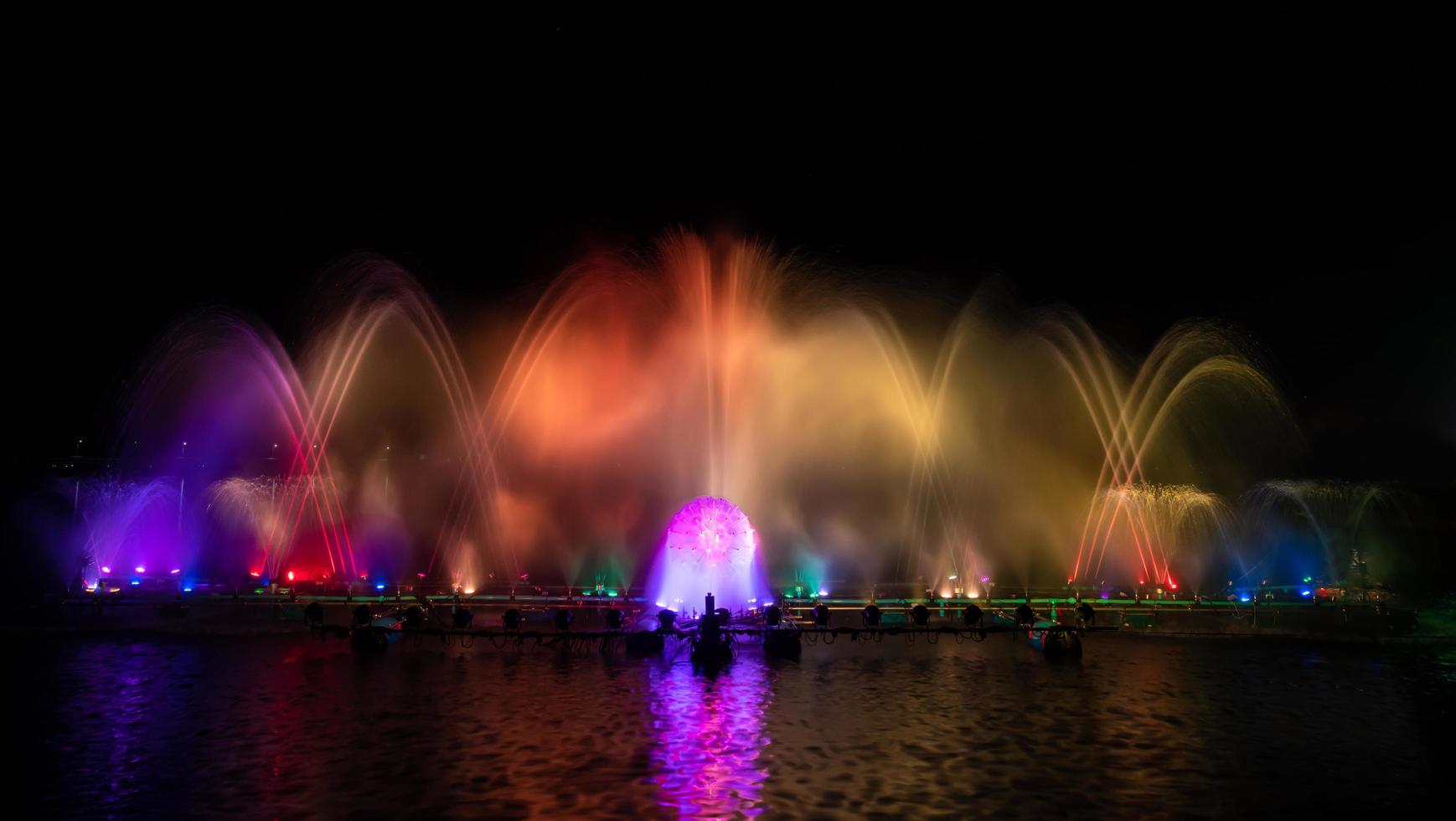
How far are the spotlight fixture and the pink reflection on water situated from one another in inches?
333

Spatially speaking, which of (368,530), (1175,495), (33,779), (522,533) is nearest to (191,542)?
(368,530)

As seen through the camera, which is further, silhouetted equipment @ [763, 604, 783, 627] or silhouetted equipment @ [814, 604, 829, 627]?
silhouetted equipment @ [814, 604, 829, 627]

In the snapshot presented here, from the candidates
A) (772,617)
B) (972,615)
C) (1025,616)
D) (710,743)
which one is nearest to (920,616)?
(972,615)

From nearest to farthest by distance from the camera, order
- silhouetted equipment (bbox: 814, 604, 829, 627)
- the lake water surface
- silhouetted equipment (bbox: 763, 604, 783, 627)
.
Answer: the lake water surface
silhouetted equipment (bbox: 763, 604, 783, 627)
silhouetted equipment (bbox: 814, 604, 829, 627)

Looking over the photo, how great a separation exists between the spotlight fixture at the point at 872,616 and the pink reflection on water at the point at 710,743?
846cm

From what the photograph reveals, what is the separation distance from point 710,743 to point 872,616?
56.5 feet

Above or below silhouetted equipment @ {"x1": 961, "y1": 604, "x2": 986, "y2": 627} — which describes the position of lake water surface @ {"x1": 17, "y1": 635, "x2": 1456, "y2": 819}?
below

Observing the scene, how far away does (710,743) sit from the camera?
19156 mm

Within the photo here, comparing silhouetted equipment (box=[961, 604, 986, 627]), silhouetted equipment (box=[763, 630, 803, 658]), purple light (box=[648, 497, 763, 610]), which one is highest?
purple light (box=[648, 497, 763, 610])

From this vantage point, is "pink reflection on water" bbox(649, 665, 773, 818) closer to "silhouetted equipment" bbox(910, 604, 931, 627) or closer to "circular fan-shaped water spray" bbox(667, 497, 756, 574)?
"circular fan-shaped water spray" bbox(667, 497, 756, 574)

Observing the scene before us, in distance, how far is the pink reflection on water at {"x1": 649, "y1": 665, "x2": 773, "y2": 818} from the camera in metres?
15.3

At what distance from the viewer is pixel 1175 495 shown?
209 feet

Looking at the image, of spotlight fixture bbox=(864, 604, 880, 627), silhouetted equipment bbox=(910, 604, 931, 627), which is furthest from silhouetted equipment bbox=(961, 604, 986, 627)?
spotlight fixture bbox=(864, 604, 880, 627)

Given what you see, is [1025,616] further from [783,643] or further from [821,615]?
[783,643]
